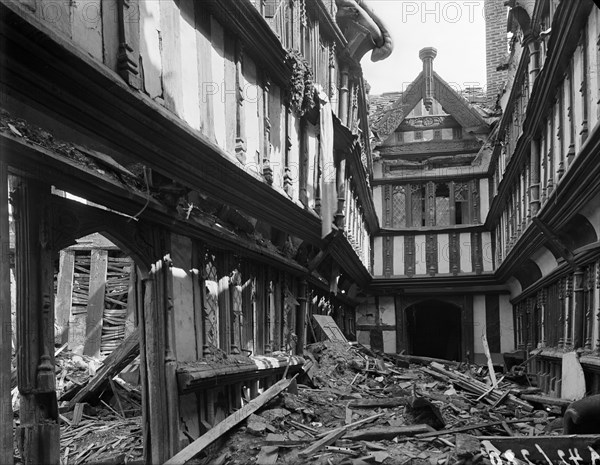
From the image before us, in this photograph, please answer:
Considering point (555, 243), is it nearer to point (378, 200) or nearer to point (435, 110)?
point (378, 200)

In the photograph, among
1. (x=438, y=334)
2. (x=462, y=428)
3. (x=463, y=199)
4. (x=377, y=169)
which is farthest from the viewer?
(x=438, y=334)

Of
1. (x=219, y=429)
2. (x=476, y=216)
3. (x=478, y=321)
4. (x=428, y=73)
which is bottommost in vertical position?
(x=478, y=321)

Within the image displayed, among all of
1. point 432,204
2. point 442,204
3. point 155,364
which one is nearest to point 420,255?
point 432,204

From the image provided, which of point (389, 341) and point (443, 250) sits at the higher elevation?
point (443, 250)

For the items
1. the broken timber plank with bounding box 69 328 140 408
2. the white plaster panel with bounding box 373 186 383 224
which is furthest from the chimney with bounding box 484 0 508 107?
the broken timber plank with bounding box 69 328 140 408

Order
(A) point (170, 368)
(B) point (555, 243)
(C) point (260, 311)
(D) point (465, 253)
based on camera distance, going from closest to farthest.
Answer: (A) point (170, 368) → (C) point (260, 311) → (B) point (555, 243) → (D) point (465, 253)

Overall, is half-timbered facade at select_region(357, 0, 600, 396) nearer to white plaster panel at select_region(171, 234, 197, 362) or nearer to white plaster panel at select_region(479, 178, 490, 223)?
white plaster panel at select_region(479, 178, 490, 223)

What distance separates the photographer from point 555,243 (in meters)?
10.7

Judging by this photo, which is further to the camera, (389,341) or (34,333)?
(389,341)

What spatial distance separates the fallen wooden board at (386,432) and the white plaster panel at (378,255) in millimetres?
14084

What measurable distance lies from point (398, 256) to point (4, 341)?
1822 centimetres

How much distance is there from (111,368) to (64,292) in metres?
2.32

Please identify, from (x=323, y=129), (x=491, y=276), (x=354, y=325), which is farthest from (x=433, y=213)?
(x=323, y=129)

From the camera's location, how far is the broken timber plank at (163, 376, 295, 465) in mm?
5555
